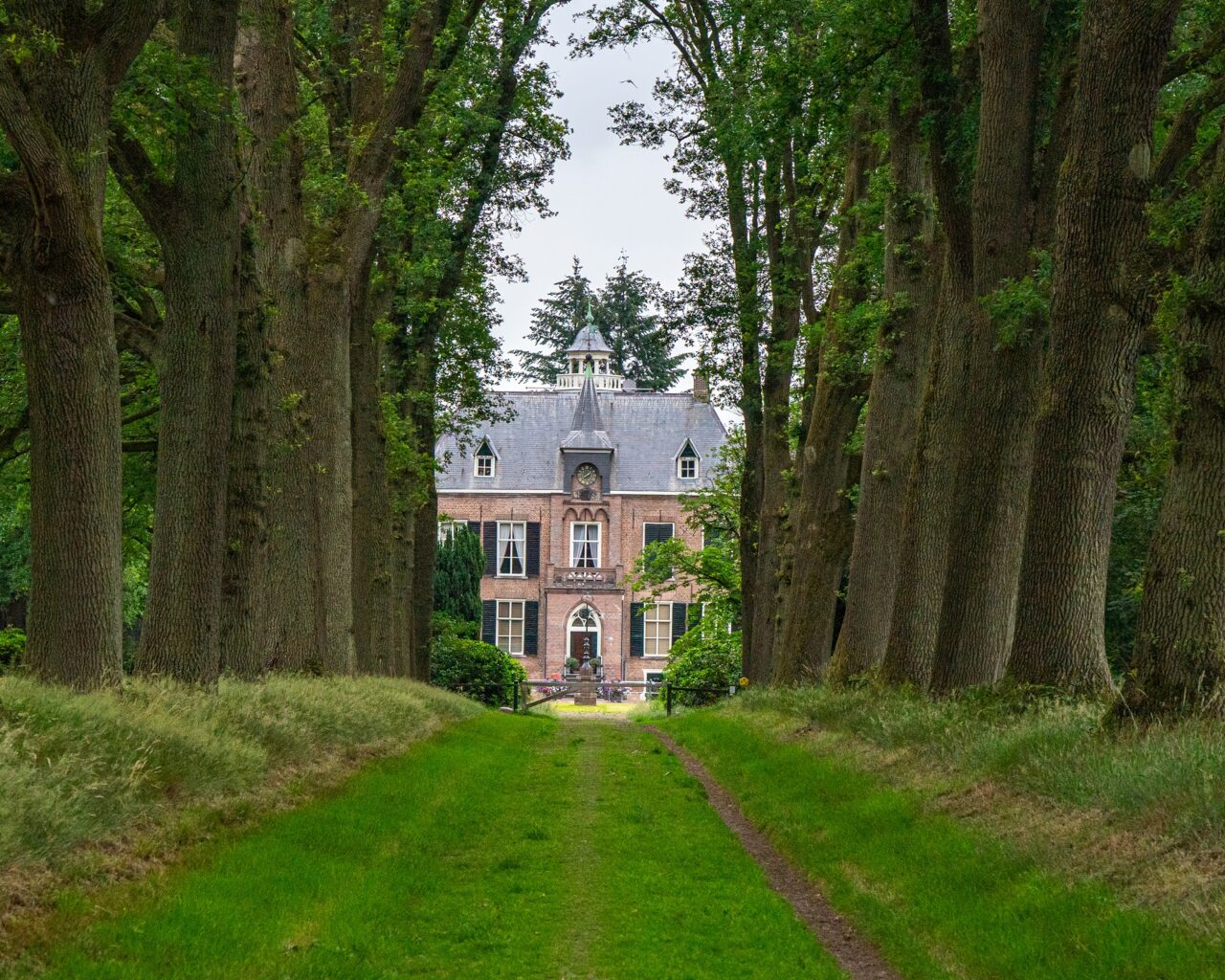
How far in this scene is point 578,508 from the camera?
72.1 m

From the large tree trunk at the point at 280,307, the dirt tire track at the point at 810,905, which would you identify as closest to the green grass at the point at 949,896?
the dirt tire track at the point at 810,905

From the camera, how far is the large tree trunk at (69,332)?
10.2 metres

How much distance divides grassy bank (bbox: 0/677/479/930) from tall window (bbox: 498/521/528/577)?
57451mm

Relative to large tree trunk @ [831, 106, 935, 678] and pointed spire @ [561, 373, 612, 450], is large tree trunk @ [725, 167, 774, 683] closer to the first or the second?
large tree trunk @ [831, 106, 935, 678]

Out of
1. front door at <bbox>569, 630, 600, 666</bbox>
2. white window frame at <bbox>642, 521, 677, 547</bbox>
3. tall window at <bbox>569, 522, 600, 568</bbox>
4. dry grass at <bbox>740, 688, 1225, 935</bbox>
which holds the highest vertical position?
white window frame at <bbox>642, 521, 677, 547</bbox>

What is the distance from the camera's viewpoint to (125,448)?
77.9 feet

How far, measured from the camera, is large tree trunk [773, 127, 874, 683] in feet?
75.7

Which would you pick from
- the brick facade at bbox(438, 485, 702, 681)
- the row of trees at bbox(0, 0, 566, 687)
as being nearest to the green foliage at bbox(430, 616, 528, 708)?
the row of trees at bbox(0, 0, 566, 687)

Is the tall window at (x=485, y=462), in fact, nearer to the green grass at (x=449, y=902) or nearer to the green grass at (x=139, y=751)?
the green grass at (x=139, y=751)

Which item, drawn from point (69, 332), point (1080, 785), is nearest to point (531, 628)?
point (69, 332)

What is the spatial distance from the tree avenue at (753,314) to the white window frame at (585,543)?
4417 centimetres

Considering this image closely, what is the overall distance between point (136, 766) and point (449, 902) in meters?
1.97

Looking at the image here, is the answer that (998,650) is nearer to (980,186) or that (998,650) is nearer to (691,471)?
(980,186)

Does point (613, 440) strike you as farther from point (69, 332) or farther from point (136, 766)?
point (136, 766)
